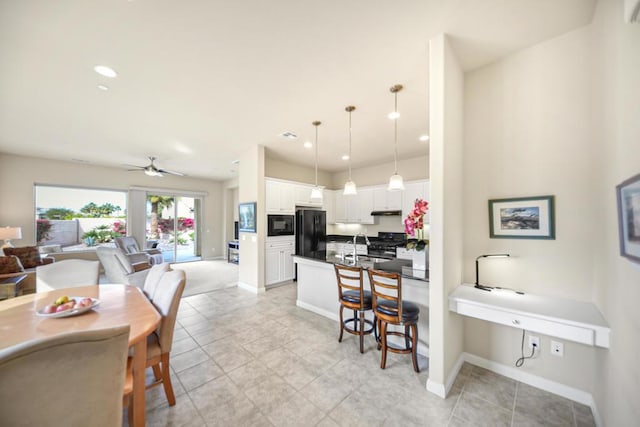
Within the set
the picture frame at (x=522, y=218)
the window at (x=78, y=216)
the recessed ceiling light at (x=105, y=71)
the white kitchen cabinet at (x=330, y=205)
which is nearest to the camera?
the picture frame at (x=522, y=218)

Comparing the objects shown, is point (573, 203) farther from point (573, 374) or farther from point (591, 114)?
point (573, 374)

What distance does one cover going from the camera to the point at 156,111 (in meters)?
3.09

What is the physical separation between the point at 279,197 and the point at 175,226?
4910 millimetres

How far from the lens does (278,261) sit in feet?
15.9

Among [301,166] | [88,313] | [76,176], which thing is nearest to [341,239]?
[301,166]

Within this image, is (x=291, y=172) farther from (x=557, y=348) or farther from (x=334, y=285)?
(x=557, y=348)

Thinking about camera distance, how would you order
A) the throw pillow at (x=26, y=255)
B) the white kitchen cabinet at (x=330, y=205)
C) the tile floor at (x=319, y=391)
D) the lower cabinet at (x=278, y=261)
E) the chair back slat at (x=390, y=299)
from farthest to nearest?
the white kitchen cabinet at (x=330, y=205) → the lower cabinet at (x=278, y=261) → the throw pillow at (x=26, y=255) → the chair back slat at (x=390, y=299) → the tile floor at (x=319, y=391)

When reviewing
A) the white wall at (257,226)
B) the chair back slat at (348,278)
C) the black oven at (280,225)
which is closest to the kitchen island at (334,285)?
the chair back slat at (348,278)

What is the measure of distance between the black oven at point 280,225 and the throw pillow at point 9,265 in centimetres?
413

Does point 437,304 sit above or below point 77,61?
below

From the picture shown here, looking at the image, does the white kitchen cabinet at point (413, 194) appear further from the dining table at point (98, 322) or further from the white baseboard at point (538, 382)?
the dining table at point (98, 322)

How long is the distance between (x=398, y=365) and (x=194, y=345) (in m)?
2.27

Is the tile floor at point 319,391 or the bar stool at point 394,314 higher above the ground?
the bar stool at point 394,314

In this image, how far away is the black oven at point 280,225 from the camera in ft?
15.4
